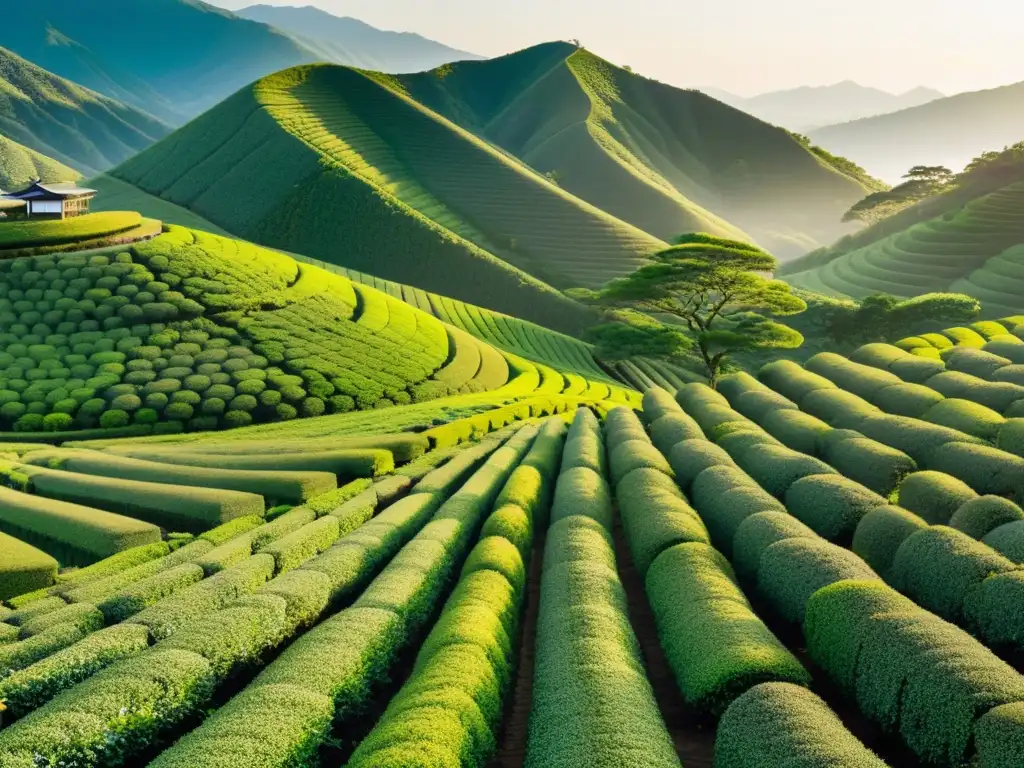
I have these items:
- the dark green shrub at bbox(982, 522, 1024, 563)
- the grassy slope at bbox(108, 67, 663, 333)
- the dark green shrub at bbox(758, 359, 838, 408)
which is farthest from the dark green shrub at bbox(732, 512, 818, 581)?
the grassy slope at bbox(108, 67, 663, 333)

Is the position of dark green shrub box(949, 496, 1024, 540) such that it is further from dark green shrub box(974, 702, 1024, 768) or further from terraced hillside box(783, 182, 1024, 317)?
terraced hillside box(783, 182, 1024, 317)

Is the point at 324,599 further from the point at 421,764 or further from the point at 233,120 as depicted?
the point at 233,120

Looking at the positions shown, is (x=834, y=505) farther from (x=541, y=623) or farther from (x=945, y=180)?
(x=945, y=180)

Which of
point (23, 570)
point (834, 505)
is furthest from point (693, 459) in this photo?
point (23, 570)

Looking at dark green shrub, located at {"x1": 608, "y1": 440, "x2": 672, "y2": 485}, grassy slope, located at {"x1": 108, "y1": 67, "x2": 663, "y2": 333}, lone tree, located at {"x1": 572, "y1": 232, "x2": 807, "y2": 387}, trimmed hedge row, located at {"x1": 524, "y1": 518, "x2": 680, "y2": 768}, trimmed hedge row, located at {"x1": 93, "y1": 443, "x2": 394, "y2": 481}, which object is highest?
grassy slope, located at {"x1": 108, "y1": 67, "x2": 663, "y2": 333}

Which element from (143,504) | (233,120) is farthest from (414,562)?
(233,120)
